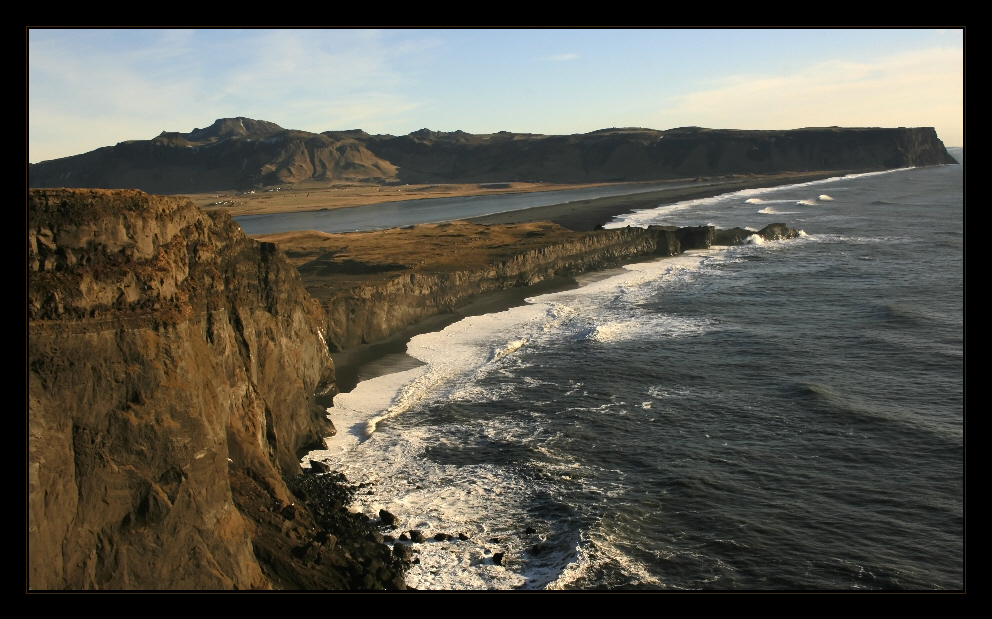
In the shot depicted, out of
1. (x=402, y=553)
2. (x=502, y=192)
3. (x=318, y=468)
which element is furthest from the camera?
(x=502, y=192)

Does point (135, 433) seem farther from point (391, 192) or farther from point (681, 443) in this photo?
point (391, 192)

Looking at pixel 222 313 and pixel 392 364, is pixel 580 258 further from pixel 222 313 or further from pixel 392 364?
pixel 222 313

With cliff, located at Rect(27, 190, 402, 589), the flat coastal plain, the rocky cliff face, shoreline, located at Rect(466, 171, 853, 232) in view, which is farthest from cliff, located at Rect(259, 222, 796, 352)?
the rocky cliff face

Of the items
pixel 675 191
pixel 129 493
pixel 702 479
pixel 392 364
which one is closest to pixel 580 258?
pixel 392 364

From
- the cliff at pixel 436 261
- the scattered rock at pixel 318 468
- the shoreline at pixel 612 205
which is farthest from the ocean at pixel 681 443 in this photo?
the shoreline at pixel 612 205

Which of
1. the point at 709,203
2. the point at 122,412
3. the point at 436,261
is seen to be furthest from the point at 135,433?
the point at 709,203
